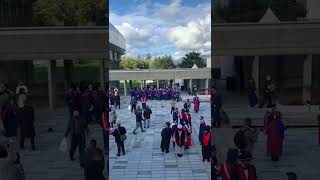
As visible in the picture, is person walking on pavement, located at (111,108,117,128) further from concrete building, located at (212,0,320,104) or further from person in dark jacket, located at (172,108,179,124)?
concrete building, located at (212,0,320,104)

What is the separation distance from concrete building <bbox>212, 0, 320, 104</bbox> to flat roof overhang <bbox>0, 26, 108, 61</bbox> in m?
2.72

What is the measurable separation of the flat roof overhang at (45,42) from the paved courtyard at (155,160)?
12.2ft

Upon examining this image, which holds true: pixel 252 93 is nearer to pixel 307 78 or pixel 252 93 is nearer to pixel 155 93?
pixel 307 78

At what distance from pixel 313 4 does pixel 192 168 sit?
7.10 metres

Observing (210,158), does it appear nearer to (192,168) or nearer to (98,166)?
(192,168)

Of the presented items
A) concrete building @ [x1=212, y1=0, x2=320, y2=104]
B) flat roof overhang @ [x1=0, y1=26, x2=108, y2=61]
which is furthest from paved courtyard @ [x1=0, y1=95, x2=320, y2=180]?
Result: flat roof overhang @ [x1=0, y1=26, x2=108, y2=61]

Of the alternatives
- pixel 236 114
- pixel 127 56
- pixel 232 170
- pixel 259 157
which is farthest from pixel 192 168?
pixel 236 114

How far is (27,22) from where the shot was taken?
9.90 meters

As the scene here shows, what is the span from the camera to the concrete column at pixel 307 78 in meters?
10.8

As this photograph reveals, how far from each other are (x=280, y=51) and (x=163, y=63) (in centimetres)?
534

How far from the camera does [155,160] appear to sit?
5.47 metres

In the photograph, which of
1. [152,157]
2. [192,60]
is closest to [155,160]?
[152,157]

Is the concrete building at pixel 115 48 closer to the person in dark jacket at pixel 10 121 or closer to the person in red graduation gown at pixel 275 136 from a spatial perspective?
the person in red graduation gown at pixel 275 136

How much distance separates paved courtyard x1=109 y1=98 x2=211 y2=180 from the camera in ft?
17.8
